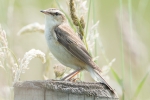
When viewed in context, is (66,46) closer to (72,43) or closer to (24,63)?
(72,43)

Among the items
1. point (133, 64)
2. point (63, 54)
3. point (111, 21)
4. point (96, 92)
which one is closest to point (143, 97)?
point (133, 64)

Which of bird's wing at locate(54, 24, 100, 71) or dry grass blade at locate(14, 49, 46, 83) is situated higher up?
bird's wing at locate(54, 24, 100, 71)

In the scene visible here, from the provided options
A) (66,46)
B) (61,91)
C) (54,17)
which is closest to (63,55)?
(66,46)

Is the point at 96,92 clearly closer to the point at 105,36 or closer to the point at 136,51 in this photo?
the point at 136,51

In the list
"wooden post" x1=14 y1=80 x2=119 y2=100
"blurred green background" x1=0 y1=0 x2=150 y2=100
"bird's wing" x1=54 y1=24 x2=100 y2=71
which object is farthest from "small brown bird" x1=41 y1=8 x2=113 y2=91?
"wooden post" x1=14 y1=80 x2=119 y2=100

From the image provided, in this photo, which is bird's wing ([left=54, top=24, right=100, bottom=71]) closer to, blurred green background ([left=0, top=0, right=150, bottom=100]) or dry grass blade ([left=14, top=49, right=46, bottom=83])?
blurred green background ([left=0, top=0, right=150, bottom=100])

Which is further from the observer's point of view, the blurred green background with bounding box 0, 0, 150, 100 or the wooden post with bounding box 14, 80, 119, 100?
the blurred green background with bounding box 0, 0, 150, 100
